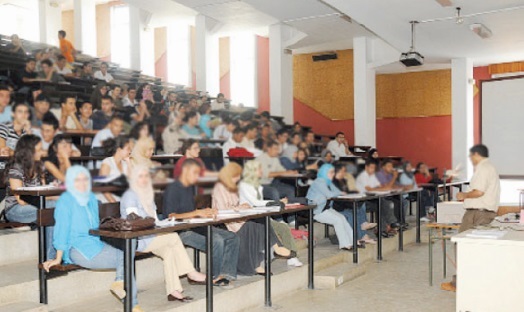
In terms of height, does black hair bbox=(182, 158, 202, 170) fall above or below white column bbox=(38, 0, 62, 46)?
below

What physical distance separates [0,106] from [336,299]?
285 cm

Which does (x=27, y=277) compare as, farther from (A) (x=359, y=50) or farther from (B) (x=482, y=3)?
(A) (x=359, y=50)

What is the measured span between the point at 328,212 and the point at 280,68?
525 centimetres

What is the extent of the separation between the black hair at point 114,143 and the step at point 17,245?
701 millimetres

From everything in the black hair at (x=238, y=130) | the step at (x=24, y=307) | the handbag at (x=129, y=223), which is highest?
the black hair at (x=238, y=130)

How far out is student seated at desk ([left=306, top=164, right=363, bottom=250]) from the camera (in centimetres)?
554

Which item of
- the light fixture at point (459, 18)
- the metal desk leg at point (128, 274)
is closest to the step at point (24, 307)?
the metal desk leg at point (128, 274)

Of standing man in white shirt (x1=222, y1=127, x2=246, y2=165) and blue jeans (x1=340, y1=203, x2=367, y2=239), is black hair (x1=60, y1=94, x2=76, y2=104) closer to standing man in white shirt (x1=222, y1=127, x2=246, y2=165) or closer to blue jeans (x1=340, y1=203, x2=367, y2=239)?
standing man in white shirt (x1=222, y1=127, x2=246, y2=165)

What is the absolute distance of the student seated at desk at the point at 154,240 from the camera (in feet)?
10.5

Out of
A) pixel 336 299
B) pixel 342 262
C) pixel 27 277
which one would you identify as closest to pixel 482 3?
pixel 342 262

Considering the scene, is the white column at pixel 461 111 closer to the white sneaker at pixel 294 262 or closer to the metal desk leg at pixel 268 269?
the white sneaker at pixel 294 262

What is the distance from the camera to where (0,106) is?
4145 mm

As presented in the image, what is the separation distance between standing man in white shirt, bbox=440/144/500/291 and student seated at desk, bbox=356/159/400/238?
5.45 ft

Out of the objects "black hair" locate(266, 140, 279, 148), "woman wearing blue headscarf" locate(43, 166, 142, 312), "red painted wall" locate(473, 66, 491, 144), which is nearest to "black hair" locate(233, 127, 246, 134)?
"black hair" locate(266, 140, 279, 148)
